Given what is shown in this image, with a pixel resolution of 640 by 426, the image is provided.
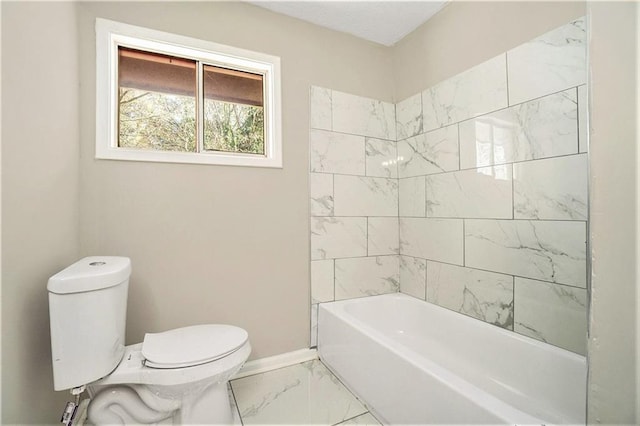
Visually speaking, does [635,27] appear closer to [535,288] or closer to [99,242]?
[535,288]

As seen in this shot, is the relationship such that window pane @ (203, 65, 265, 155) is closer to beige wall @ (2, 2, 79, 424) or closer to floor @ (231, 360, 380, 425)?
beige wall @ (2, 2, 79, 424)

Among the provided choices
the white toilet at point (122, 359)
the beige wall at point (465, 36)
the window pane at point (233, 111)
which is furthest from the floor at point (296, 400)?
the beige wall at point (465, 36)

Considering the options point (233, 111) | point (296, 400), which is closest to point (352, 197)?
point (233, 111)

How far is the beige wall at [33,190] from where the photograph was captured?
3.27 ft

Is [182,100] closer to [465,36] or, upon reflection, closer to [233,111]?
[233,111]

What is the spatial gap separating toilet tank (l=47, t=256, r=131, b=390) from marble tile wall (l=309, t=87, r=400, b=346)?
1243 millimetres

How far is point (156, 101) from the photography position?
1870 millimetres

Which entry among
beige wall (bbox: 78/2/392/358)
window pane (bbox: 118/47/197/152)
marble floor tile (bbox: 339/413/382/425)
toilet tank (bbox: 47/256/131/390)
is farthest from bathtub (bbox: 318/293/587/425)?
window pane (bbox: 118/47/197/152)

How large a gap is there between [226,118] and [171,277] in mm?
1160

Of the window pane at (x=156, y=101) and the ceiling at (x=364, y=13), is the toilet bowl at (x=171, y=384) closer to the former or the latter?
the window pane at (x=156, y=101)

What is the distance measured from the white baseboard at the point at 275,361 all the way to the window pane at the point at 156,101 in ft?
5.03

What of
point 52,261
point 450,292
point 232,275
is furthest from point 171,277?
point 450,292

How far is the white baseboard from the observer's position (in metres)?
1.91

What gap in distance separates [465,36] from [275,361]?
8.50ft
